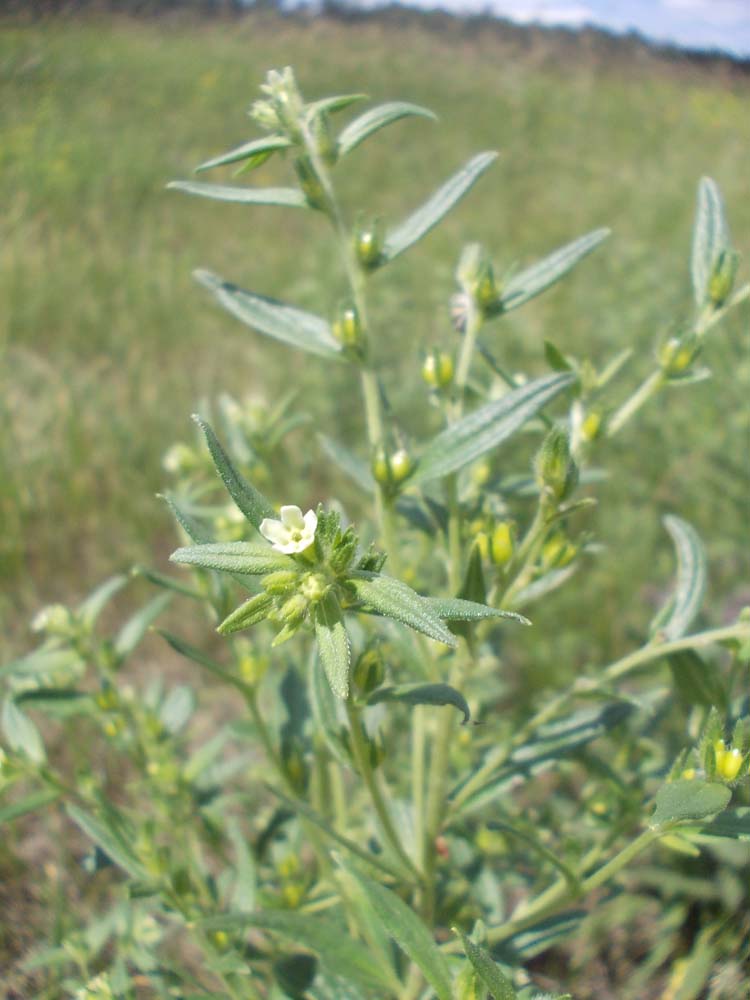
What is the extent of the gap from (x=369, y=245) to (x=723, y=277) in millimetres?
664

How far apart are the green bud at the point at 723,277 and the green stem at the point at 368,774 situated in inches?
40.7

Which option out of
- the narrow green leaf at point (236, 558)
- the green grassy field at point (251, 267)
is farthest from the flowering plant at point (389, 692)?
the green grassy field at point (251, 267)

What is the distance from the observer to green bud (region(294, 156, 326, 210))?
153 centimetres

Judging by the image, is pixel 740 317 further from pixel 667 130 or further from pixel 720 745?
pixel 667 130

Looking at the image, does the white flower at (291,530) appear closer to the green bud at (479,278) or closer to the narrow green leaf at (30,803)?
the green bud at (479,278)

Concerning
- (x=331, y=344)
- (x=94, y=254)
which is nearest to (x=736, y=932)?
(x=331, y=344)

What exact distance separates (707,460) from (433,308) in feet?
8.15

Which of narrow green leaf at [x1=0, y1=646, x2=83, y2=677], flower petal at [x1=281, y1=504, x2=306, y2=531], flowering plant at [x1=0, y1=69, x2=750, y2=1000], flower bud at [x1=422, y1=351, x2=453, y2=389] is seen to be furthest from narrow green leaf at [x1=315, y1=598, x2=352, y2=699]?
narrow green leaf at [x1=0, y1=646, x2=83, y2=677]

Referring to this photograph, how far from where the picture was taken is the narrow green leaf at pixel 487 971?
113 cm

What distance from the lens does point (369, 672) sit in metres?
1.38

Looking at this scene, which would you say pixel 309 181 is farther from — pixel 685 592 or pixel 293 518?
pixel 685 592

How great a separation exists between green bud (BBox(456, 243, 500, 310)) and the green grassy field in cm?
34

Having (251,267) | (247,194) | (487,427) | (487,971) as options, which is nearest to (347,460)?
(487,427)

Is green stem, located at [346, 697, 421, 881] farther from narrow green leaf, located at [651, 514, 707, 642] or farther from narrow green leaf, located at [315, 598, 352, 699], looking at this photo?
narrow green leaf, located at [651, 514, 707, 642]
